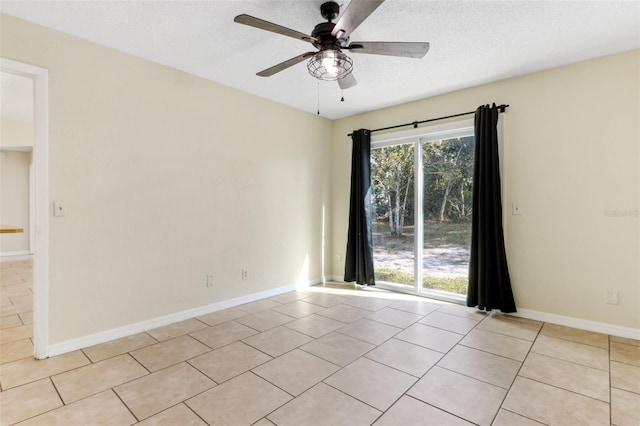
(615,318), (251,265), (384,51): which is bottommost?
(615,318)

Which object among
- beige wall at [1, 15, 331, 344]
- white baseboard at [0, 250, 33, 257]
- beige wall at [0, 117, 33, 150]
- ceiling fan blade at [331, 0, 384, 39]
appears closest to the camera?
ceiling fan blade at [331, 0, 384, 39]

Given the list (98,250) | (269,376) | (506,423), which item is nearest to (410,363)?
(506,423)

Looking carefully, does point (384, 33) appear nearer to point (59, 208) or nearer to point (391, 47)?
point (391, 47)

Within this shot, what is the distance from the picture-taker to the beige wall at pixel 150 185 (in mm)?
2537

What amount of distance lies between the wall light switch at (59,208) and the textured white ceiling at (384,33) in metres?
1.38

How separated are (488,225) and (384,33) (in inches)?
89.0

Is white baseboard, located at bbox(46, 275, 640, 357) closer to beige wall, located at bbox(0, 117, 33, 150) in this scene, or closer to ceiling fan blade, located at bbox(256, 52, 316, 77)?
ceiling fan blade, located at bbox(256, 52, 316, 77)

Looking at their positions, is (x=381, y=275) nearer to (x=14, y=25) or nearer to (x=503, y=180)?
(x=503, y=180)

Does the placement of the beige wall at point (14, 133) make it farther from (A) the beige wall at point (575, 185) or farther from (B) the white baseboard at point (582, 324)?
(B) the white baseboard at point (582, 324)

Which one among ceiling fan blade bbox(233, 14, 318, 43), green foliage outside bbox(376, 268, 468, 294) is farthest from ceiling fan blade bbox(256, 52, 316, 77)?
green foliage outside bbox(376, 268, 468, 294)

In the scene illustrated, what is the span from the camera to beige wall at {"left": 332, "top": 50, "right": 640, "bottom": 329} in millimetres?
2811

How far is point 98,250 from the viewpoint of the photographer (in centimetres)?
272

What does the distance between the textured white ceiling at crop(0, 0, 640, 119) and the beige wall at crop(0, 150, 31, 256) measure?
258 inches

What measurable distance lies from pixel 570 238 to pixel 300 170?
3299mm
